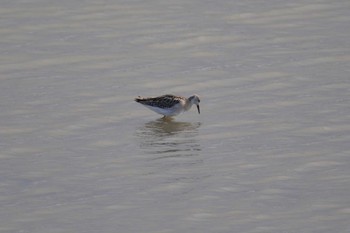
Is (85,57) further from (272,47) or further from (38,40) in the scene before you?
(272,47)

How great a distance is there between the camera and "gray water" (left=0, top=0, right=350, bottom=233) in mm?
11992

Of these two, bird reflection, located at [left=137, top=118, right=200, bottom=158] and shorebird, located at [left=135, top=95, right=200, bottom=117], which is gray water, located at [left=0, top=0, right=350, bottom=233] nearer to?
bird reflection, located at [left=137, top=118, right=200, bottom=158]

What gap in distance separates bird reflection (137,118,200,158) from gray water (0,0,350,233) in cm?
3

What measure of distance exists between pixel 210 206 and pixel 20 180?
2250 mm

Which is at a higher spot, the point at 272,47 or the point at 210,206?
the point at 272,47

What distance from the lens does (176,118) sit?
16.8 m

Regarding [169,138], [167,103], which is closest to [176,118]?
[167,103]

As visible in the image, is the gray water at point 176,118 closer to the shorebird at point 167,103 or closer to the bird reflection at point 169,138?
the bird reflection at point 169,138

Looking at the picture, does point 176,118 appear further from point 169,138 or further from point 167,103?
point 169,138

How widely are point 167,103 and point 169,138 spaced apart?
0.85m

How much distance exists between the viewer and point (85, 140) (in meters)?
14.7

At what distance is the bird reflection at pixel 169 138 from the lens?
14422mm

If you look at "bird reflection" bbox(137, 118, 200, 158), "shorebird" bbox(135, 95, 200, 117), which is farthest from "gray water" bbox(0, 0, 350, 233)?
"shorebird" bbox(135, 95, 200, 117)

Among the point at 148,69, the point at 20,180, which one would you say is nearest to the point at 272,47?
the point at 148,69
